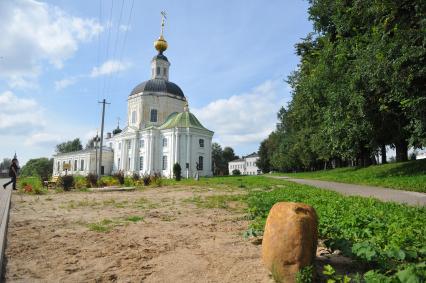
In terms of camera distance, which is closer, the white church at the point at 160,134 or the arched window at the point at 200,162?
the white church at the point at 160,134

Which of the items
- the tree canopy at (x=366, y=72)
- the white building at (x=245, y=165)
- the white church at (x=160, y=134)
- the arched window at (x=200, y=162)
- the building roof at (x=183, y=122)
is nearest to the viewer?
the tree canopy at (x=366, y=72)

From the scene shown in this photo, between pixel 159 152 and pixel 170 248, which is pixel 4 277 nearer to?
pixel 170 248

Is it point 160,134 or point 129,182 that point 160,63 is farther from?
point 129,182

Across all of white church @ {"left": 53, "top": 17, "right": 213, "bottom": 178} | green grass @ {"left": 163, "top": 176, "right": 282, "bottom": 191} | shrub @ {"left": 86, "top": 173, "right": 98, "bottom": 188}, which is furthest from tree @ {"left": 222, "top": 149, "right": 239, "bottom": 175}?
shrub @ {"left": 86, "top": 173, "right": 98, "bottom": 188}

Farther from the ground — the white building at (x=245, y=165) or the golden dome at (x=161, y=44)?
the golden dome at (x=161, y=44)

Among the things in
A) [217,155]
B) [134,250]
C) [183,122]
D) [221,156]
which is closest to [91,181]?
[134,250]

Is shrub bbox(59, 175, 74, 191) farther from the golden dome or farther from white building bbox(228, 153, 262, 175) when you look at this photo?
white building bbox(228, 153, 262, 175)

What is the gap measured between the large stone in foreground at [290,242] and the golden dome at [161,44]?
6288 cm

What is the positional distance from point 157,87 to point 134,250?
5656 centimetres

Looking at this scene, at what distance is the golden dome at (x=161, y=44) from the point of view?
6331cm

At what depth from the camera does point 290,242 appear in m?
3.79

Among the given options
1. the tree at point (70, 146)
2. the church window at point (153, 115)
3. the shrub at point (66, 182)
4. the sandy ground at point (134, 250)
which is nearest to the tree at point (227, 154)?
the tree at point (70, 146)

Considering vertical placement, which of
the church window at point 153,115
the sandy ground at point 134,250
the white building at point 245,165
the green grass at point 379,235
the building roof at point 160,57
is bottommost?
the sandy ground at point 134,250

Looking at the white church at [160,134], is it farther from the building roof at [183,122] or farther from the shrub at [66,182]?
the shrub at [66,182]
